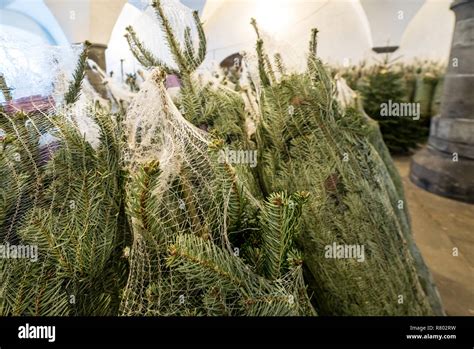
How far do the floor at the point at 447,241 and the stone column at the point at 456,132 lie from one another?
62mm

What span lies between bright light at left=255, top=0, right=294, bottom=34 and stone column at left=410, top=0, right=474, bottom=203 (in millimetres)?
940

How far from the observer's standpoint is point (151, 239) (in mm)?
342

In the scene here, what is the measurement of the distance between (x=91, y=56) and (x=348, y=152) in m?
0.75

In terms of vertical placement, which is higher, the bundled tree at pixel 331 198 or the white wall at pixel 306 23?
the white wall at pixel 306 23

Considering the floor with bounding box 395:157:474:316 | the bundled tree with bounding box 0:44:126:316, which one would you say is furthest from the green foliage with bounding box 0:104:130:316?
the floor with bounding box 395:157:474:316

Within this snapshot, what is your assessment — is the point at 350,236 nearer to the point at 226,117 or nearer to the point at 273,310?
the point at 273,310

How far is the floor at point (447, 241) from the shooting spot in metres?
1.04

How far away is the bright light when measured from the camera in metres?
0.74

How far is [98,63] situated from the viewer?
881mm

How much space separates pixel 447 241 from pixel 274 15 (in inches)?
44.8

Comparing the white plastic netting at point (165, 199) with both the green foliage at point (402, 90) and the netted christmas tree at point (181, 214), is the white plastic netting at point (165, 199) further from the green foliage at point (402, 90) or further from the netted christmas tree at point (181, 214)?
the green foliage at point (402, 90)

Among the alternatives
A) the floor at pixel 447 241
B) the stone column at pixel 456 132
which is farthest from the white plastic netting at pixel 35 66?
the stone column at pixel 456 132

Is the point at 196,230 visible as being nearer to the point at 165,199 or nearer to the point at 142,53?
the point at 165,199

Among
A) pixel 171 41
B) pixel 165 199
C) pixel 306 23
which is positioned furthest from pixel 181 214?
pixel 306 23
